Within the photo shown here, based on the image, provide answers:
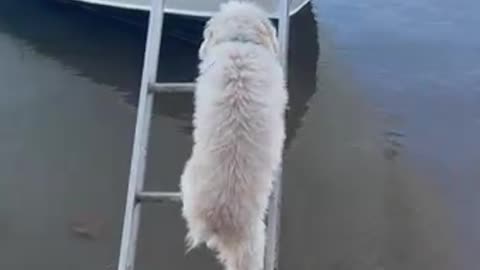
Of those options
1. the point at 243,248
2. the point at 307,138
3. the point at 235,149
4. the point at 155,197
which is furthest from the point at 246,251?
the point at 307,138

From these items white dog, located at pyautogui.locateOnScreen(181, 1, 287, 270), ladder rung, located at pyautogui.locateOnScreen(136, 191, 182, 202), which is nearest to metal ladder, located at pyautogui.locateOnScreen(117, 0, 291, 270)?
ladder rung, located at pyautogui.locateOnScreen(136, 191, 182, 202)

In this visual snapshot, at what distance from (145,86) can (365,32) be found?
7.38 feet

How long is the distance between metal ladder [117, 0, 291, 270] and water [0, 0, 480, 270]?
1.05m

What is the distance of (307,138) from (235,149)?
1881 mm

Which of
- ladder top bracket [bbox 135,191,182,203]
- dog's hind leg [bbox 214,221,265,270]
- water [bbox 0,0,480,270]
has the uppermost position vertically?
water [bbox 0,0,480,270]

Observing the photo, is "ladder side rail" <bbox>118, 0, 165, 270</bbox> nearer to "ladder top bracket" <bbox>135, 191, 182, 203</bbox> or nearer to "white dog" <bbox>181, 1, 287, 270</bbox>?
"ladder top bracket" <bbox>135, 191, 182, 203</bbox>

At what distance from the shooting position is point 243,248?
193cm

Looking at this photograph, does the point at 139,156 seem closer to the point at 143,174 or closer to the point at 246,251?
the point at 143,174

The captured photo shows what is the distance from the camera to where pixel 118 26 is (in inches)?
172

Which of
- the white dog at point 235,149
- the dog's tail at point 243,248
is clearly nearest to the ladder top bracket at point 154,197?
the white dog at point 235,149

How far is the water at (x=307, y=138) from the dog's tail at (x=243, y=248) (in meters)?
1.19

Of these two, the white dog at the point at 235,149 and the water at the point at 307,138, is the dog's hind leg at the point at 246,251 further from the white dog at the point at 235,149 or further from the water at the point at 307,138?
the water at the point at 307,138

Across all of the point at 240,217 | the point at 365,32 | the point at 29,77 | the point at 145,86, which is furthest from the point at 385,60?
the point at 240,217

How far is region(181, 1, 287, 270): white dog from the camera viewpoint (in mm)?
1902
